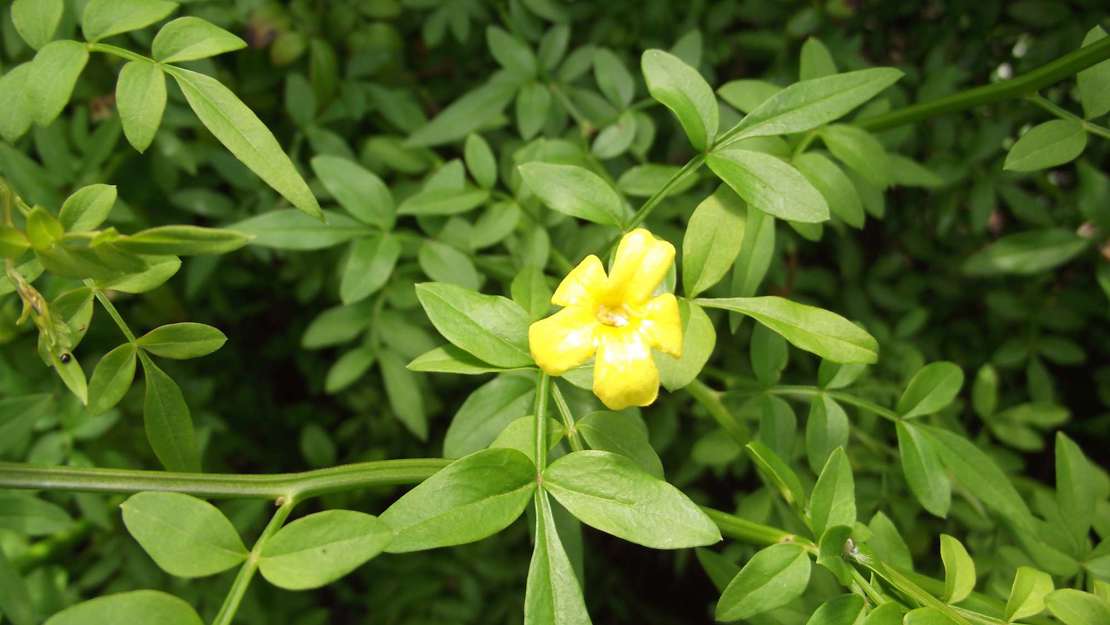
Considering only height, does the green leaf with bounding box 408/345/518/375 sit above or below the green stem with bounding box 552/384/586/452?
above

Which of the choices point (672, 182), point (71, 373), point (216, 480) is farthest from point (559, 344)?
point (71, 373)

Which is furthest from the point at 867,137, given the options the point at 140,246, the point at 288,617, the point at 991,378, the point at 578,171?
the point at 288,617

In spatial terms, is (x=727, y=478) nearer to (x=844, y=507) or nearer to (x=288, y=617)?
(x=288, y=617)

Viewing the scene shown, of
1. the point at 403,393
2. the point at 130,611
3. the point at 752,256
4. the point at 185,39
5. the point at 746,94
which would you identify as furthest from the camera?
the point at 403,393

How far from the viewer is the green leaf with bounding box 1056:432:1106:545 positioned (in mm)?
1158

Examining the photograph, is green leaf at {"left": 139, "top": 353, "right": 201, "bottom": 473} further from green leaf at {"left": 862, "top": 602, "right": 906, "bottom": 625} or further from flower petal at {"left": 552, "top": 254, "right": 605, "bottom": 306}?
green leaf at {"left": 862, "top": 602, "right": 906, "bottom": 625}

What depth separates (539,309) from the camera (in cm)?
101

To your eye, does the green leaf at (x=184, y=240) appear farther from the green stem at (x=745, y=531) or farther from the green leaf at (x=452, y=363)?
the green stem at (x=745, y=531)

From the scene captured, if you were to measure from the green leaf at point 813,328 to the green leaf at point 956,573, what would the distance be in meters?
0.22

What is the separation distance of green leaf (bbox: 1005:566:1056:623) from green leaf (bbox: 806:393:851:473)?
0.88ft

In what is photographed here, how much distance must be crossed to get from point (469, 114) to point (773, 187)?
2.38ft

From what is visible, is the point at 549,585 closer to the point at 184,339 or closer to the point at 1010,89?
the point at 184,339

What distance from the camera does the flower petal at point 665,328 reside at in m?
0.80

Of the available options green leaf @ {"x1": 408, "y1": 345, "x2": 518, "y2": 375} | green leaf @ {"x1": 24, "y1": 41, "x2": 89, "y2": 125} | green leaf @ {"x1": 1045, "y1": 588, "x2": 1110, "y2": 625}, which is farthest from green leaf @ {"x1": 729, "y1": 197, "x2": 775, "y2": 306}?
green leaf @ {"x1": 24, "y1": 41, "x2": 89, "y2": 125}
